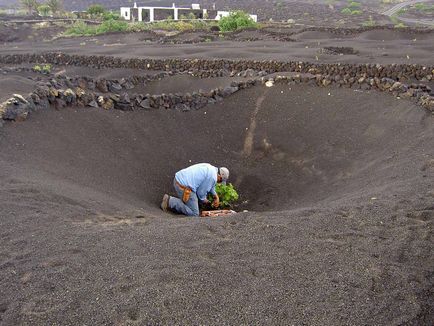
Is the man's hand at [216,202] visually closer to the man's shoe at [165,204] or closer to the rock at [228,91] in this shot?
the man's shoe at [165,204]

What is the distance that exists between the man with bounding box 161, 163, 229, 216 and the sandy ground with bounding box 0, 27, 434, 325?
489mm

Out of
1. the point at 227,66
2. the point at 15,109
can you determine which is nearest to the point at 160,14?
the point at 227,66

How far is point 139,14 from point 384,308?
54379 millimetres

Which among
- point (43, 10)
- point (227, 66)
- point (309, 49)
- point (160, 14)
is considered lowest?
point (227, 66)

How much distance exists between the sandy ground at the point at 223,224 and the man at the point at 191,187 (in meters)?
0.49

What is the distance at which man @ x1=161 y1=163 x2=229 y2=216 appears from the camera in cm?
852

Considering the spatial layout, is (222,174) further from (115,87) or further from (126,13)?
(126,13)

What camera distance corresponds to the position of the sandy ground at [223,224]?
4500 mm

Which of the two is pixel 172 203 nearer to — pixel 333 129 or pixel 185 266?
pixel 185 266

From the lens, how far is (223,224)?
660cm

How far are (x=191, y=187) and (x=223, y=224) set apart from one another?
202 centimetres

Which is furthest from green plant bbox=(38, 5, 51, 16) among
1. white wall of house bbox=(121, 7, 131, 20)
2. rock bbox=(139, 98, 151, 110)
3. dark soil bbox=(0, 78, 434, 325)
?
dark soil bbox=(0, 78, 434, 325)

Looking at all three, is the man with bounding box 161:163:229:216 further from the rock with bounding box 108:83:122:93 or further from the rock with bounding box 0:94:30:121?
the rock with bounding box 108:83:122:93

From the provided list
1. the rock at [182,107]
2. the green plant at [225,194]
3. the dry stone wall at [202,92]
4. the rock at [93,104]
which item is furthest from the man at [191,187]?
the rock at [182,107]
